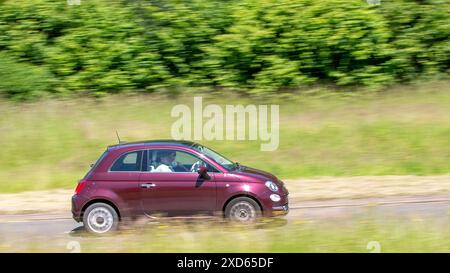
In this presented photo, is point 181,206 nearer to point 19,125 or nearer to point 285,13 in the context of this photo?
point 19,125

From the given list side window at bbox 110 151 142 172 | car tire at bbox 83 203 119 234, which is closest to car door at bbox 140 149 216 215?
side window at bbox 110 151 142 172

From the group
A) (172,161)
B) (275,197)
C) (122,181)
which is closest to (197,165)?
(172,161)

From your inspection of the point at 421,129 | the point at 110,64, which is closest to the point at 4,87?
the point at 110,64

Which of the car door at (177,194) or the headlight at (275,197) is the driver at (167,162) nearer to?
the car door at (177,194)

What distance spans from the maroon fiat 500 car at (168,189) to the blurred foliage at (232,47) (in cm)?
1008

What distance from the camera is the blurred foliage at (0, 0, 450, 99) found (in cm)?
2278

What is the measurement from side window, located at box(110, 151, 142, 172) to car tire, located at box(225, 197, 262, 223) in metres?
1.79

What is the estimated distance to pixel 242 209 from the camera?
492 inches

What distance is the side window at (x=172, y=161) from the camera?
12766 millimetres

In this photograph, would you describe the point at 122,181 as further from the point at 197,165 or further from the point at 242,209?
the point at 242,209

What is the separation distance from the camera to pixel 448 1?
23.4m

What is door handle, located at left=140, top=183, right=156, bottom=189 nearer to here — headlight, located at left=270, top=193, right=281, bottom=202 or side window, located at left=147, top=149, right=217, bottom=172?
side window, located at left=147, top=149, right=217, bottom=172

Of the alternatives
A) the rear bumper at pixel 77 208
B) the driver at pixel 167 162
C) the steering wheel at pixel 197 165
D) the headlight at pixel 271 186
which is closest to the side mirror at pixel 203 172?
the steering wheel at pixel 197 165

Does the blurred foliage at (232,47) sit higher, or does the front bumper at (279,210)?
the blurred foliage at (232,47)
